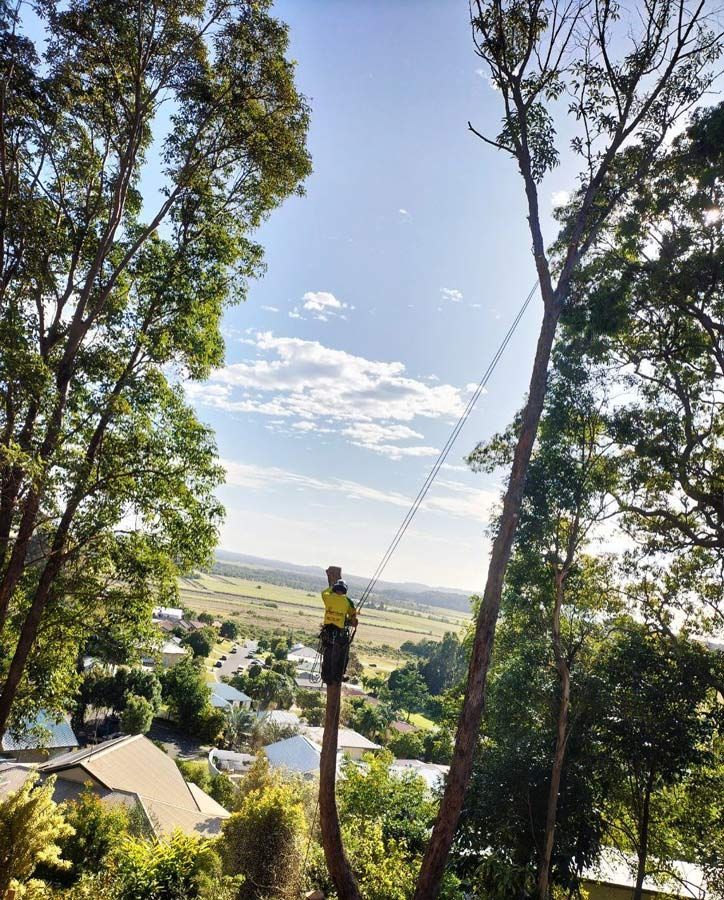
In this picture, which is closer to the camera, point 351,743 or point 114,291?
point 114,291

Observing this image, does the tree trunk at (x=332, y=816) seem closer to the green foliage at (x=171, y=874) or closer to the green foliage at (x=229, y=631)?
the green foliage at (x=171, y=874)

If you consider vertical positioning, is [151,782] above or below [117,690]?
above

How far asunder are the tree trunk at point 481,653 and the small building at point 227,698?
34.0 metres

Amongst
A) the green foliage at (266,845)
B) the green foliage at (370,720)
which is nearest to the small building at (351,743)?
the green foliage at (370,720)

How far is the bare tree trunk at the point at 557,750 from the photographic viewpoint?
403 inches

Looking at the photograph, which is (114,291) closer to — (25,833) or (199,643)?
(25,833)

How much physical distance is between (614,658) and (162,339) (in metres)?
10.6

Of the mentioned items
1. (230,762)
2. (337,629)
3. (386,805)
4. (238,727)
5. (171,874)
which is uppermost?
(337,629)

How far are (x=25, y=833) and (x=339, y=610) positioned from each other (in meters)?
5.48

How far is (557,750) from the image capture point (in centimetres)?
1093

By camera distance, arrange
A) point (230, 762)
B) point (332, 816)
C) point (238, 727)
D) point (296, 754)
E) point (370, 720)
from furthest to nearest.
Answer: point (370, 720)
point (238, 727)
point (230, 762)
point (296, 754)
point (332, 816)

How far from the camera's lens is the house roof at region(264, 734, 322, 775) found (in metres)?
23.5

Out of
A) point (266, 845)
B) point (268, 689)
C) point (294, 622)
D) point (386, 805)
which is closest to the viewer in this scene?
point (266, 845)

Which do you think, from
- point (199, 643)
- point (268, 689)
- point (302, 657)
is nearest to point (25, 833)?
point (268, 689)
